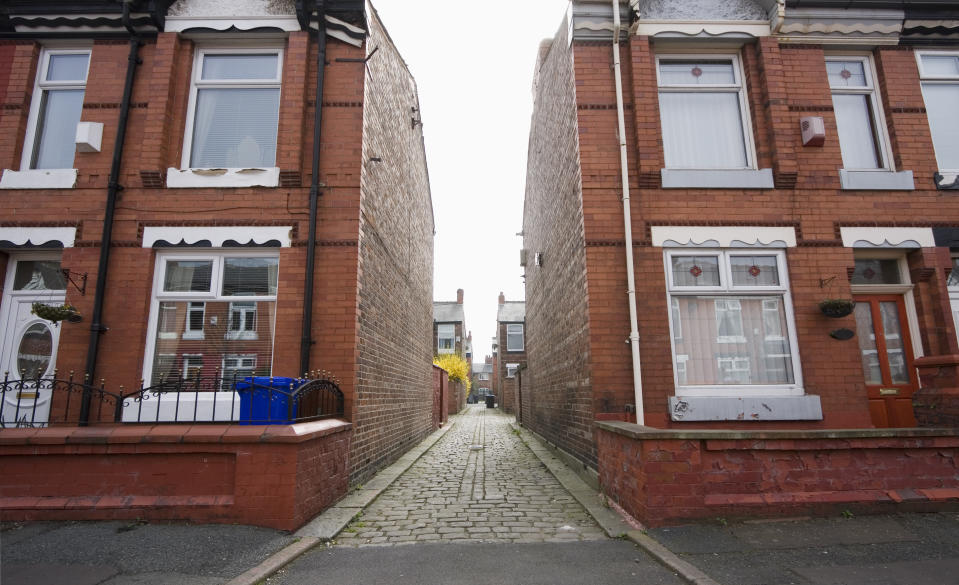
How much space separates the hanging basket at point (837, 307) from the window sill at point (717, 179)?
177 cm

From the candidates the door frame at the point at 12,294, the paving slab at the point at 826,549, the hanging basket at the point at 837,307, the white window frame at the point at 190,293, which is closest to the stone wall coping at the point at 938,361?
the hanging basket at the point at 837,307

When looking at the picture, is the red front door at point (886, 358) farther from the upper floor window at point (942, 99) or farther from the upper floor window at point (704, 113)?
the upper floor window at point (704, 113)

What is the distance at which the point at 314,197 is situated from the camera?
666 cm

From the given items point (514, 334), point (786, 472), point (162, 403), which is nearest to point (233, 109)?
point (162, 403)

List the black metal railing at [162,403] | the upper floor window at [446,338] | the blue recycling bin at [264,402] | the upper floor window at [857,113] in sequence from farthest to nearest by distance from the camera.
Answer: the upper floor window at [446,338] < the upper floor window at [857,113] < the black metal railing at [162,403] < the blue recycling bin at [264,402]

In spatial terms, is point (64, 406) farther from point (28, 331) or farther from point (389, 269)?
point (389, 269)

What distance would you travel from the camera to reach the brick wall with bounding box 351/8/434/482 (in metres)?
6.97

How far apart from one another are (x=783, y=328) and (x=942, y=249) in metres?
2.61

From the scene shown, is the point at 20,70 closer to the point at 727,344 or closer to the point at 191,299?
the point at 191,299

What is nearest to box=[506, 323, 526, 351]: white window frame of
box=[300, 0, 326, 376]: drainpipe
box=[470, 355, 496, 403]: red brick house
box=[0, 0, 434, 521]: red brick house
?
box=[470, 355, 496, 403]: red brick house

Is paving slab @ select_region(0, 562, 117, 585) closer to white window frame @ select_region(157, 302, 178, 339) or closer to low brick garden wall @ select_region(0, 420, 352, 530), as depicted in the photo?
low brick garden wall @ select_region(0, 420, 352, 530)

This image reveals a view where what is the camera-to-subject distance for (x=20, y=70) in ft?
24.0

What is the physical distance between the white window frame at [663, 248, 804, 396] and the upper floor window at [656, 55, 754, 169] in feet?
4.52

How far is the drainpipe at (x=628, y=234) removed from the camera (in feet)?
20.6
